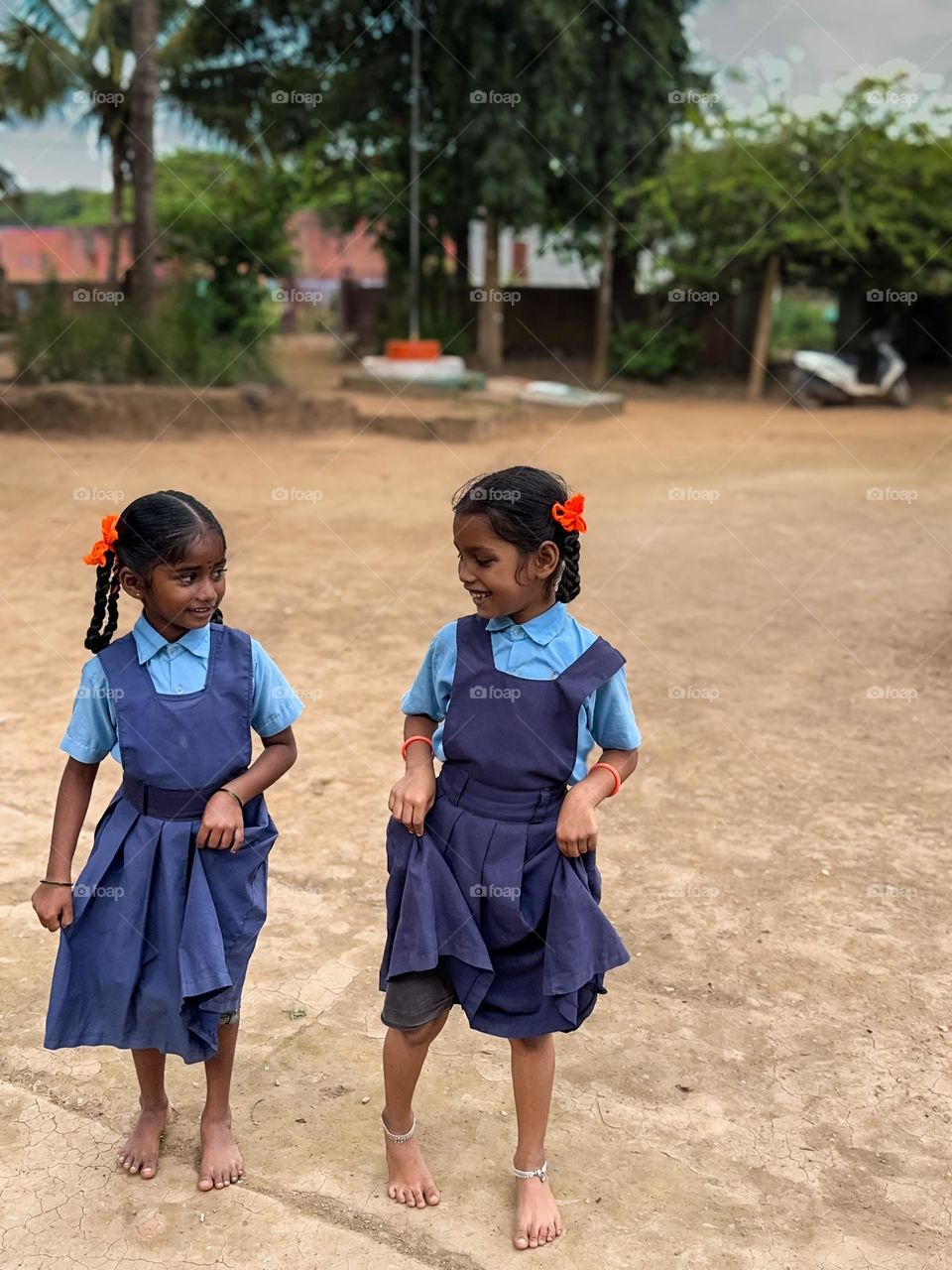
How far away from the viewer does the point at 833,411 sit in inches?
579

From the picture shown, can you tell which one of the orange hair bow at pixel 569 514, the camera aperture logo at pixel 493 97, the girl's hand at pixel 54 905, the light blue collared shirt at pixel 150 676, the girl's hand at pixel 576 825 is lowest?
the girl's hand at pixel 54 905

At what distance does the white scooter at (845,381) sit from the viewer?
15.2 meters

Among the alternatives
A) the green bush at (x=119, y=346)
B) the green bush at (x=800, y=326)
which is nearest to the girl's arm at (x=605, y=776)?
the green bush at (x=119, y=346)

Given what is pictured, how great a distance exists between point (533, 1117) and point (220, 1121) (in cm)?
53

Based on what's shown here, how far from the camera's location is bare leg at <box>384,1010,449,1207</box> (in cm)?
200

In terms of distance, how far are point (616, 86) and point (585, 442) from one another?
720 centimetres

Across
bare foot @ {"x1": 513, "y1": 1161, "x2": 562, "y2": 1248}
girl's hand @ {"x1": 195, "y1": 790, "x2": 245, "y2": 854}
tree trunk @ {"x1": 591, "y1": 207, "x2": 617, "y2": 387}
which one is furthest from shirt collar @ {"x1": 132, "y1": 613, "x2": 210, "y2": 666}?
tree trunk @ {"x1": 591, "y1": 207, "x2": 617, "y2": 387}

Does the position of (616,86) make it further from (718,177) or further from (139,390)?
(139,390)

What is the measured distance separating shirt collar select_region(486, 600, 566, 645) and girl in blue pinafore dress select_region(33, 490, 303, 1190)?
0.41 metres

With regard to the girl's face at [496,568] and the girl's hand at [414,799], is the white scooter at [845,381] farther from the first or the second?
the girl's hand at [414,799]

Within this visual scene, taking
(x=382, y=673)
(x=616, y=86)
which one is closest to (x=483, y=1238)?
(x=382, y=673)

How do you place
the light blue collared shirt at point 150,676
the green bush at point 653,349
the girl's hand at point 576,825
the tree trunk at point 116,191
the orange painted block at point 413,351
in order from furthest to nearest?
the tree trunk at point 116,191, the green bush at point 653,349, the orange painted block at point 413,351, the light blue collared shirt at point 150,676, the girl's hand at point 576,825

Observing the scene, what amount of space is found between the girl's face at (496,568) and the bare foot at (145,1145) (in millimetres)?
→ 1025

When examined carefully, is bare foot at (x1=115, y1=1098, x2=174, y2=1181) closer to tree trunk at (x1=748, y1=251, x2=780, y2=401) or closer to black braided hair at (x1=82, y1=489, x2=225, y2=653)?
black braided hair at (x1=82, y1=489, x2=225, y2=653)
